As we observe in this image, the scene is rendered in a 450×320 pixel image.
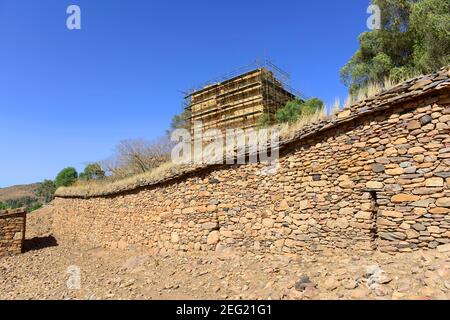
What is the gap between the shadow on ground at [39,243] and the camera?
13254mm

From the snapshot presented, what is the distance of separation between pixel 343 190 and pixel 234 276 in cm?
281

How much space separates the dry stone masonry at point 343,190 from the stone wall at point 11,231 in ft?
21.4

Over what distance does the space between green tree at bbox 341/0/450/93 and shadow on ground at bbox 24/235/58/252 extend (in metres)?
15.4

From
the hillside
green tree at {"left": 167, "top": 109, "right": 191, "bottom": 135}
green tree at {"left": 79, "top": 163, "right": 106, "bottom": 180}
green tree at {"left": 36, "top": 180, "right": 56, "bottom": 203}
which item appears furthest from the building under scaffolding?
the hillside

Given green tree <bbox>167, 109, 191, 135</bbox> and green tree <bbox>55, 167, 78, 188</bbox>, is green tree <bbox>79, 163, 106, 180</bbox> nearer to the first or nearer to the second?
green tree <bbox>55, 167, 78, 188</bbox>

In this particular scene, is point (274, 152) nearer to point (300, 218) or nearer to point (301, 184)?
point (301, 184)

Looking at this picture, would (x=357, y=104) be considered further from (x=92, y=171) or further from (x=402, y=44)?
(x=92, y=171)

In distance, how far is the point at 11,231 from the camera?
478 inches

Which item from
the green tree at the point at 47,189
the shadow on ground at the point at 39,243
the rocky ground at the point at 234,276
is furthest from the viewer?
the green tree at the point at 47,189

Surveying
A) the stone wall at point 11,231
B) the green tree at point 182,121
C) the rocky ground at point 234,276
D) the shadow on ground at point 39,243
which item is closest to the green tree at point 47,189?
the green tree at point 182,121

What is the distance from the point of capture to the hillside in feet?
147

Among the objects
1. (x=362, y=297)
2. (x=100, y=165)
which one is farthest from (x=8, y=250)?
(x=100, y=165)

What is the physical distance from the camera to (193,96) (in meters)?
29.3

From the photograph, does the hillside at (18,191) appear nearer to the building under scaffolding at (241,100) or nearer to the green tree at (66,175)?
the green tree at (66,175)
